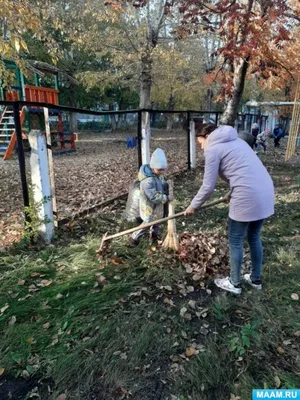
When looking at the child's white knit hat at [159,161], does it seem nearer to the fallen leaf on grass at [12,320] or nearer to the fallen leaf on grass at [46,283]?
the fallen leaf on grass at [46,283]

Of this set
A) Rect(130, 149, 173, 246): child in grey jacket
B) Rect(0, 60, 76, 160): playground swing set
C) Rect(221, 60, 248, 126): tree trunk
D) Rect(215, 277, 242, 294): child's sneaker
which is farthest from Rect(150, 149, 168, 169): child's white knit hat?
Rect(0, 60, 76, 160): playground swing set

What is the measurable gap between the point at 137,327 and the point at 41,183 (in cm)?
194

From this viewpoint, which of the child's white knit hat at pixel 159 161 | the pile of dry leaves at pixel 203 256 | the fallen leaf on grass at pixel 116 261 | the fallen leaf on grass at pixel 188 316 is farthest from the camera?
the child's white knit hat at pixel 159 161

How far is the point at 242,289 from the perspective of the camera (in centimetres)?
299

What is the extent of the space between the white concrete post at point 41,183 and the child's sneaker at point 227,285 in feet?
6.43

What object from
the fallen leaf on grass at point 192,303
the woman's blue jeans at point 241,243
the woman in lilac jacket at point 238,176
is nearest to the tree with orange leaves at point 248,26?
the woman in lilac jacket at point 238,176

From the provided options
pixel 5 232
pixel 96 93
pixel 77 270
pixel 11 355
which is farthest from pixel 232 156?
pixel 96 93

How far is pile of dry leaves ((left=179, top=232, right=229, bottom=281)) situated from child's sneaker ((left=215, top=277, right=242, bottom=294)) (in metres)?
0.19

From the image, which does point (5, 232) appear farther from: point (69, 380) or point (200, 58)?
point (200, 58)

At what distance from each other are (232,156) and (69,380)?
1.93 meters

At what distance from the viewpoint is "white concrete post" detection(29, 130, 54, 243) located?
3.52 m

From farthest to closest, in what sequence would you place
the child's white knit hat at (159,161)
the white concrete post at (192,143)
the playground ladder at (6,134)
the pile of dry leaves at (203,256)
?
the playground ladder at (6,134) → the white concrete post at (192,143) → the child's white knit hat at (159,161) → the pile of dry leaves at (203,256)

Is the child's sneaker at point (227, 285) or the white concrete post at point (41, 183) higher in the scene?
the white concrete post at point (41, 183)

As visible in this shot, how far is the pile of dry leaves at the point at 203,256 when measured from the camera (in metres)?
3.24
